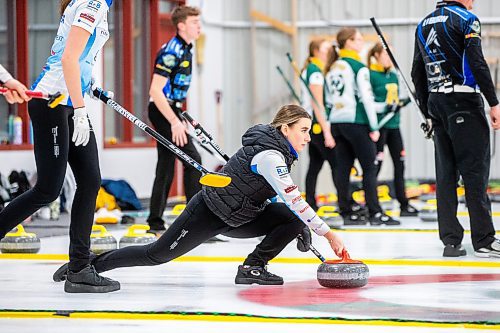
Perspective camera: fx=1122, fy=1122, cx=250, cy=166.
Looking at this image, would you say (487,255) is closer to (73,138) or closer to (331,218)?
(331,218)

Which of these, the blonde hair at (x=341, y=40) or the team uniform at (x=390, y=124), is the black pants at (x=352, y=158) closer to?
the blonde hair at (x=341, y=40)

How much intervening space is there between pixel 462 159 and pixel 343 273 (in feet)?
4.84

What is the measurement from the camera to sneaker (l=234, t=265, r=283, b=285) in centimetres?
467

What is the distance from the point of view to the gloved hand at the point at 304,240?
185 inches

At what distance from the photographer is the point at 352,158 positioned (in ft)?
26.8

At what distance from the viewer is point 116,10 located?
1122 centimetres

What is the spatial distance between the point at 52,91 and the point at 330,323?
148 cm

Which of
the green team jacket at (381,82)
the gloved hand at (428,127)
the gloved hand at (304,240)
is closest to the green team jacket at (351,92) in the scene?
the green team jacket at (381,82)

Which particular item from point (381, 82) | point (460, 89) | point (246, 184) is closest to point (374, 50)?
point (381, 82)

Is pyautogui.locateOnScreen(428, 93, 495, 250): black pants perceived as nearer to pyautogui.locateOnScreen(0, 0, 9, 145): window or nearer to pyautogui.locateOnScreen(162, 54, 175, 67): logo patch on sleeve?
pyautogui.locateOnScreen(162, 54, 175, 67): logo patch on sleeve

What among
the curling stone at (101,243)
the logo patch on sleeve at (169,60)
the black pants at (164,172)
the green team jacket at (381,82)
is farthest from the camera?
the green team jacket at (381,82)

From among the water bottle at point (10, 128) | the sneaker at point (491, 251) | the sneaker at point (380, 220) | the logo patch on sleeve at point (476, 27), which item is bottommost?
the sneaker at point (380, 220)

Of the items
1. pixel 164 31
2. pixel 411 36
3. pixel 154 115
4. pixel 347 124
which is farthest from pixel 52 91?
pixel 411 36

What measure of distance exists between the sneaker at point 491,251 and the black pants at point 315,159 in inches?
107
